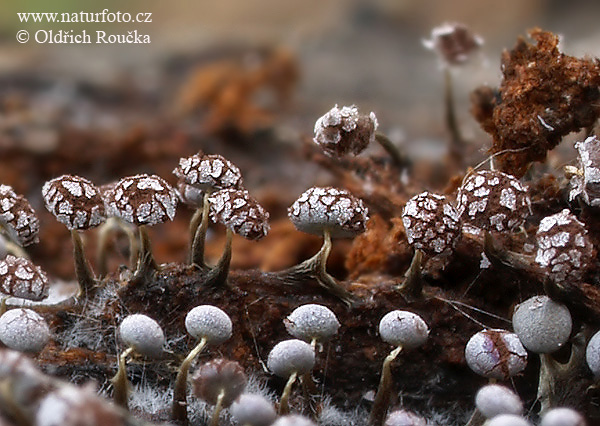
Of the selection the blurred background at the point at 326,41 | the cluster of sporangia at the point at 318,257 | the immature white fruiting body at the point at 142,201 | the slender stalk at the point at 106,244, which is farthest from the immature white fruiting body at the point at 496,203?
the blurred background at the point at 326,41

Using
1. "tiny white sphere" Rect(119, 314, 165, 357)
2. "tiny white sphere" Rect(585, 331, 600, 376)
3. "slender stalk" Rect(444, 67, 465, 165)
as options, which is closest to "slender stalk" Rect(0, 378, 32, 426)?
"tiny white sphere" Rect(119, 314, 165, 357)

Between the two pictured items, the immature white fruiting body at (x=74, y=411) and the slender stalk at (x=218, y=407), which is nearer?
the immature white fruiting body at (x=74, y=411)

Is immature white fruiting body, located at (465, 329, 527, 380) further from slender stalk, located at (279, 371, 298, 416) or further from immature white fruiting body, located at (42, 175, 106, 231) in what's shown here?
immature white fruiting body, located at (42, 175, 106, 231)

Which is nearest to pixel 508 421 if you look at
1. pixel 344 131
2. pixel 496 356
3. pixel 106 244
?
pixel 496 356

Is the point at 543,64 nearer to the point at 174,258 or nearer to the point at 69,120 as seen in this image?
the point at 174,258

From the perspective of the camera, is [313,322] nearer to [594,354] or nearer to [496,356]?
[496,356]

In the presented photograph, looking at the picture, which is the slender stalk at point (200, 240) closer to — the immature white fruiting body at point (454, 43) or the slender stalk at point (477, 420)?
the slender stalk at point (477, 420)

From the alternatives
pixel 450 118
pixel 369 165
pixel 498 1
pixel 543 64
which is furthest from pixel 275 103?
pixel 498 1
